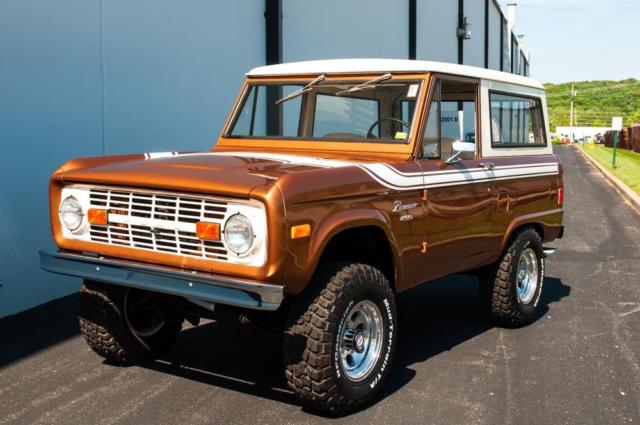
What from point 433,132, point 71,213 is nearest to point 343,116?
point 433,132

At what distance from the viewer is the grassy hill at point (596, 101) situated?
131875 mm

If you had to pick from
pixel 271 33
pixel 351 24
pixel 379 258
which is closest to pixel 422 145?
pixel 379 258

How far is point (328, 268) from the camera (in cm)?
435

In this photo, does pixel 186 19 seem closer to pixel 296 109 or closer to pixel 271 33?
pixel 271 33

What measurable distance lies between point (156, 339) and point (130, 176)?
151cm

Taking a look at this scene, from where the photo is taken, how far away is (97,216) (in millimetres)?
4457

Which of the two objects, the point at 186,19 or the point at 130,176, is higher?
the point at 186,19

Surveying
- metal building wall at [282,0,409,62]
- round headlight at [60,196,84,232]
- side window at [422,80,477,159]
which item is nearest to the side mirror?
side window at [422,80,477,159]

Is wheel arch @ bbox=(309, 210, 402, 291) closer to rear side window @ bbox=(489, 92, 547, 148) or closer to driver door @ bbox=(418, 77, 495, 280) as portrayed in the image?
driver door @ bbox=(418, 77, 495, 280)

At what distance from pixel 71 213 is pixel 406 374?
8.08 ft

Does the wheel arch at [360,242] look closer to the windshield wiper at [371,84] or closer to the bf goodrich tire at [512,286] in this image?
the windshield wiper at [371,84]

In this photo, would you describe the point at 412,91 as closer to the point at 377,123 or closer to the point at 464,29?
the point at 377,123

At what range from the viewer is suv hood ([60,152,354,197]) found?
402 cm

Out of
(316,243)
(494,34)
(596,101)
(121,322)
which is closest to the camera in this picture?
(316,243)
